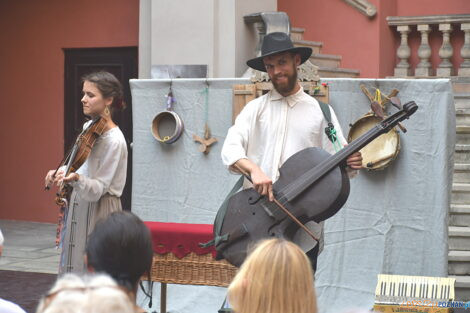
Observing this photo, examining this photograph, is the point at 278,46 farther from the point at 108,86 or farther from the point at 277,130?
the point at 108,86

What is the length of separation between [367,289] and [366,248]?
27cm

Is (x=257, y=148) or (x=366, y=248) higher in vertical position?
(x=257, y=148)

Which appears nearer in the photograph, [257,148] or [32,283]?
[257,148]

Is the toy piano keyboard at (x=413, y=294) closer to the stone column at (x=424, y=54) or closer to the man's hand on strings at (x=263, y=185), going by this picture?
the man's hand on strings at (x=263, y=185)

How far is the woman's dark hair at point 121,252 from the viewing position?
121 inches

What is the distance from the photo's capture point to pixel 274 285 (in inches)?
104

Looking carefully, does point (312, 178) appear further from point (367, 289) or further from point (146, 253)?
point (367, 289)

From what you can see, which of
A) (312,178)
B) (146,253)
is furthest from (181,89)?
(146,253)

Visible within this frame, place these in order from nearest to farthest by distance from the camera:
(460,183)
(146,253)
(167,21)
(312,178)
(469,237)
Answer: (146,253)
(312,178)
(469,237)
(460,183)
(167,21)

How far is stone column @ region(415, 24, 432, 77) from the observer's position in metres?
10.2

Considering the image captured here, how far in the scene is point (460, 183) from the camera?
833 centimetres

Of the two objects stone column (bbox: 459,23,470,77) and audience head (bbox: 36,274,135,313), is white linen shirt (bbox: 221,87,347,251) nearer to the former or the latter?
audience head (bbox: 36,274,135,313)

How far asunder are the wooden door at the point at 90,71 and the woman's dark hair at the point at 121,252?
801 cm

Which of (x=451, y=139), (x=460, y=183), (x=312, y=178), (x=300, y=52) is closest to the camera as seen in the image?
(x=312, y=178)
